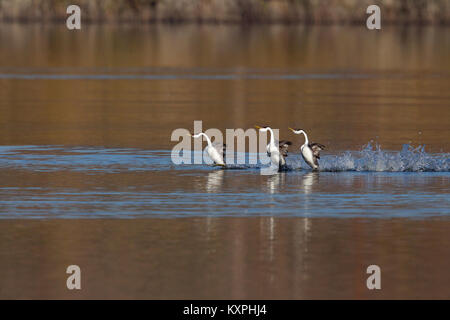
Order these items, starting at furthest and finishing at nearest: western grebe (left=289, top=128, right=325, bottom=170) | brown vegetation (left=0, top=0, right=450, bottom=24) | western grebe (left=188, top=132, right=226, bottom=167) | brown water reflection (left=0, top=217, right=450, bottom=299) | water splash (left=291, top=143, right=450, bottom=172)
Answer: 1. brown vegetation (left=0, top=0, right=450, bottom=24)
2. western grebe (left=188, top=132, right=226, bottom=167)
3. water splash (left=291, top=143, right=450, bottom=172)
4. western grebe (left=289, top=128, right=325, bottom=170)
5. brown water reflection (left=0, top=217, right=450, bottom=299)

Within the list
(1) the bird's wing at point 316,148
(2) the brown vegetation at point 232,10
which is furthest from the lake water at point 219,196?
(2) the brown vegetation at point 232,10

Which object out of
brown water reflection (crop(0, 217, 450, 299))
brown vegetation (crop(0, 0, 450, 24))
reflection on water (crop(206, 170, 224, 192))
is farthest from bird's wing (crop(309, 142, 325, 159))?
brown vegetation (crop(0, 0, 450, 24))

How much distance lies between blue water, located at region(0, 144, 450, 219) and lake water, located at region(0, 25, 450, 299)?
0.03 m

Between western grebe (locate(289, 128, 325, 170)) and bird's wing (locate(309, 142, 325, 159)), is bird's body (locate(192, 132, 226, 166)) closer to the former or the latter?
western grebe (locate(289, 128, 325, 170))

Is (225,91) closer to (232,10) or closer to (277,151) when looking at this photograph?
(277,151)

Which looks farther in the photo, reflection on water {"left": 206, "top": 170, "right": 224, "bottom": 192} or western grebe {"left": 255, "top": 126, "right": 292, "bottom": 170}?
western grebe {"left": 255, "top": 126, "right": 292, "bottom": 170}

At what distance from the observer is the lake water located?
516 inches

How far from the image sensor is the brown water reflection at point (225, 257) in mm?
12602

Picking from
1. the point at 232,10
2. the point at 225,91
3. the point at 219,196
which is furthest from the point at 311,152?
the point at 232,10

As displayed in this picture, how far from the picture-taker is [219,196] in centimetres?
1800

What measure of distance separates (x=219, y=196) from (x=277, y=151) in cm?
262

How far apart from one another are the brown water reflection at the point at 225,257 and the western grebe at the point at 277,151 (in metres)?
4.20

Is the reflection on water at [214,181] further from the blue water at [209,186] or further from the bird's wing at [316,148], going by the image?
the bird's wing at [316,148]
